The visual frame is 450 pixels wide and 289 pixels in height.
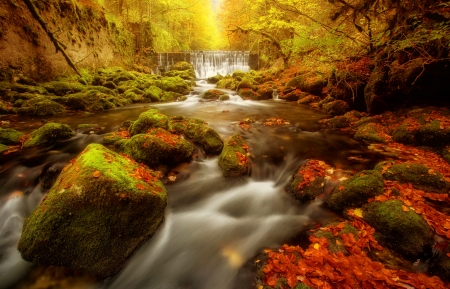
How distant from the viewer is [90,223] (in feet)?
9.67

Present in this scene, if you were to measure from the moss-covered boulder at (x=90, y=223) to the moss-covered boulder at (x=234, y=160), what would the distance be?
7.17 ft

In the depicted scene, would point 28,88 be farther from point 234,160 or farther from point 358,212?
point 358,212

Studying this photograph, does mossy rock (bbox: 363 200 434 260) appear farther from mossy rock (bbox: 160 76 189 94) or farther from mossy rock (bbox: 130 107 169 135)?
mossy rock (bbox: 160 76 189 94)

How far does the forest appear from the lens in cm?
288

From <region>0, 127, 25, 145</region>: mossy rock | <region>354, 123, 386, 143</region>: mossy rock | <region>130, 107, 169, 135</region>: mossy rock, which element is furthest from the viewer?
<region>354, 123, 386, 143</region>: mossy rock

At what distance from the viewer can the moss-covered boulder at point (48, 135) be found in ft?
19.2

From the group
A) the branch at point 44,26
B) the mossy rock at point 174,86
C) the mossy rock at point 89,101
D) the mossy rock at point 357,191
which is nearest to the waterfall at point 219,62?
the mossy rock at point 174,86

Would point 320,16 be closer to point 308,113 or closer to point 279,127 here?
point 308,113

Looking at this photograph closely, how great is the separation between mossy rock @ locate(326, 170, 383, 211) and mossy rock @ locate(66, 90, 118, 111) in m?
10.5

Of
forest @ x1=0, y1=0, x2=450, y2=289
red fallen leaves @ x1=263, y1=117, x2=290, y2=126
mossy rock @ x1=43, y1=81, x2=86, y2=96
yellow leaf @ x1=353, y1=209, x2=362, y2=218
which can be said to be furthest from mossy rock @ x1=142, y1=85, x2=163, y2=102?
yellow leaf @ x1=353, y1=209, x2=362, y2=218

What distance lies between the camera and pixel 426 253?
9.25 feet

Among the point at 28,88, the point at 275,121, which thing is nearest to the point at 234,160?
the point at 275,121

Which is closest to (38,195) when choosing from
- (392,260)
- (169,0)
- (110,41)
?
(392,260)

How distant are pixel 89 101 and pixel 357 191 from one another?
11.0 meters
